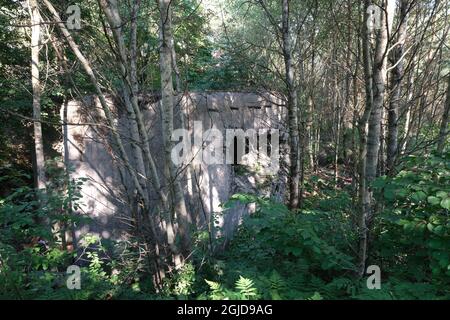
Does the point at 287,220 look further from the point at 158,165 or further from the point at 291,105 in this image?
the point at 158,165

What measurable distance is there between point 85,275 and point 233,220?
313 centimetres

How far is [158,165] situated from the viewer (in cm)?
556

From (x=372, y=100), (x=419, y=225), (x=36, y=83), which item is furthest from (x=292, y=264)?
(x=36, y=83)

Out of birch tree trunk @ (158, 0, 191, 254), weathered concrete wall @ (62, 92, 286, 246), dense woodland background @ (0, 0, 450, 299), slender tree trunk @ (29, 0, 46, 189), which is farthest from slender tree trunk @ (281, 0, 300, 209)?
slender tree trunk @ (29, 0, 46, 189)

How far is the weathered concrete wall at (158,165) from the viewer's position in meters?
5.23

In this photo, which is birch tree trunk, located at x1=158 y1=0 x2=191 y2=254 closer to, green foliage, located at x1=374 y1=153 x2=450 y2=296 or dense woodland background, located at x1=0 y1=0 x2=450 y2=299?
dense woodland background, located at x1=0 y1=0 x2=450 y2=299

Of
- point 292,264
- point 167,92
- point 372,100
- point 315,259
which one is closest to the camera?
point 372,100

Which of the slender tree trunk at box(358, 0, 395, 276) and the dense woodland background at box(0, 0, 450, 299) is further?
the slender tree trunk at box(358, 0, 395, 276)

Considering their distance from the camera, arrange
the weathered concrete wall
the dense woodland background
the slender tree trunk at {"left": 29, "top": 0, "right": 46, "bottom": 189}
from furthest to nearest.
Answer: the slender tree trunk at {"left": 29, "top": 0, "right": 46, "bottom": 189} → the weathered concrete wall → the dense woodland background

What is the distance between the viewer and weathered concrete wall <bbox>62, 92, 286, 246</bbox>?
5227mm
